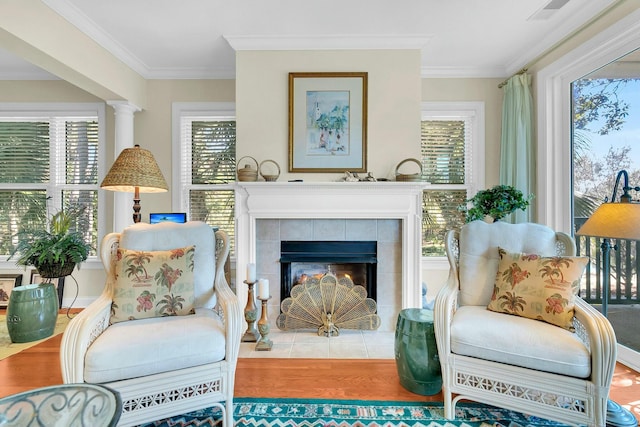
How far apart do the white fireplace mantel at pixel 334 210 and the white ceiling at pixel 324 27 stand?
1.33 m

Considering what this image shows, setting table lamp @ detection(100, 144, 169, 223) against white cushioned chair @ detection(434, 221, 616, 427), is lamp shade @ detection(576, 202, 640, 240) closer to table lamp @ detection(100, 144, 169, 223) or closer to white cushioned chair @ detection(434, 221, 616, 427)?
white cushioned chair @ detection(434, 221, 616, 427)

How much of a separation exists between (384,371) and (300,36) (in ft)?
9.21

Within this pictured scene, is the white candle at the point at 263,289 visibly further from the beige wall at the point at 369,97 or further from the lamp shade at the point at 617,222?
the lamp shade at the point at 617,222

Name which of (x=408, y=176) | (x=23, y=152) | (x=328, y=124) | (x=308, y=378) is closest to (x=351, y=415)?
(x=308, y=378)

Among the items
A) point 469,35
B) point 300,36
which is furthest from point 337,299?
point 469,35

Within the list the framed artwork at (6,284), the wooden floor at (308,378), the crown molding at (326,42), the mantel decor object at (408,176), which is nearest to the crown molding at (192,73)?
the crown molding at (326,42)

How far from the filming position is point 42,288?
8.97 feet

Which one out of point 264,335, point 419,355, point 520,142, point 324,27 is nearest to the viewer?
point 419,355

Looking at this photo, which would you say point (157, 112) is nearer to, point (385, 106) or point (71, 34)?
point (71, 34)

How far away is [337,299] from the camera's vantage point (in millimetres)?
2791

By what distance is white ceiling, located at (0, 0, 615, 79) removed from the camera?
7.82 feet

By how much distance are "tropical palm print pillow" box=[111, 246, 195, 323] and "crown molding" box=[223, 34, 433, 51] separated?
79.3 inches

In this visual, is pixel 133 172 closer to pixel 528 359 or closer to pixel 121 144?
pixel 121 144

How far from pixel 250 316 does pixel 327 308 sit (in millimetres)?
674
